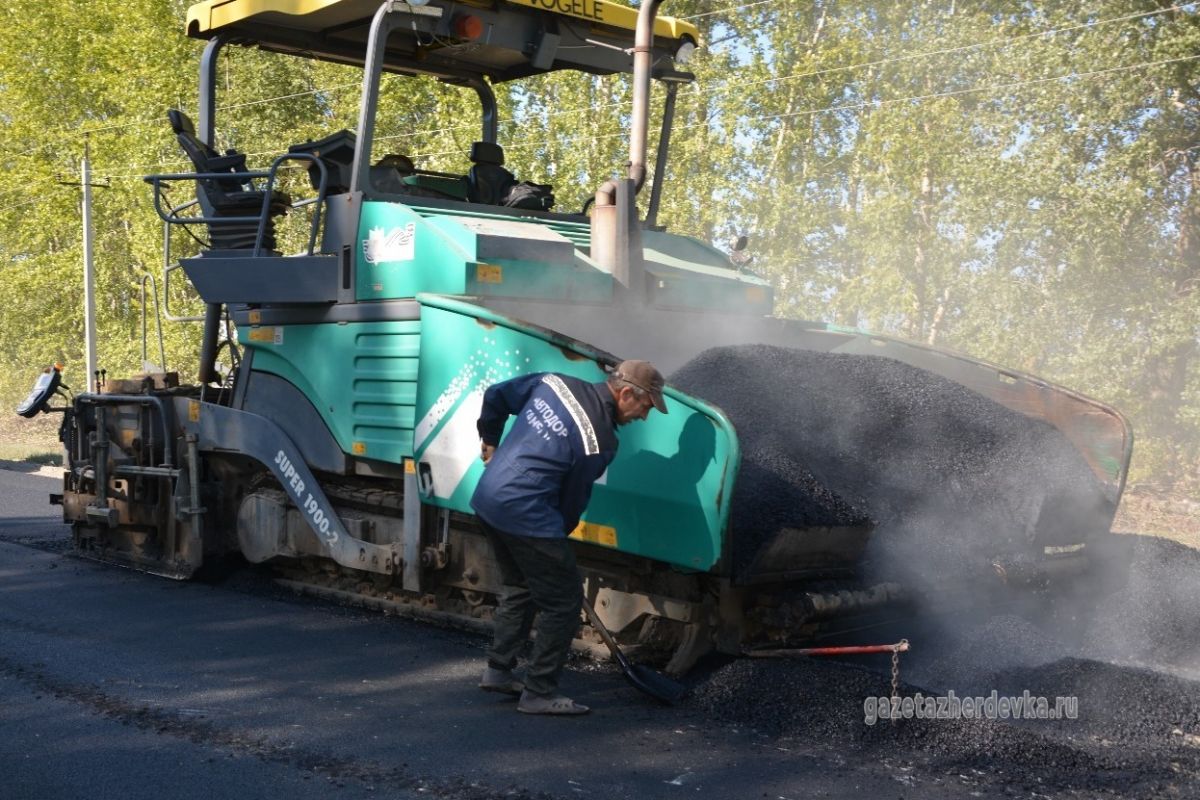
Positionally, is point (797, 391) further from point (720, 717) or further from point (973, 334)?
point (973, 334)

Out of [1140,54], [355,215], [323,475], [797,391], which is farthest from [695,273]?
[1140,54]

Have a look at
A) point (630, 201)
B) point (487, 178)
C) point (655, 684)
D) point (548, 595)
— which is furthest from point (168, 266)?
point (655, 684)

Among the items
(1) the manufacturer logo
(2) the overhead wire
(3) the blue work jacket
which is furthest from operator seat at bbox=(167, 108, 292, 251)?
(2) the overhead wire

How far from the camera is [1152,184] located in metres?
14.2

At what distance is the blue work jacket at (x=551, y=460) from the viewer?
15.1 ft

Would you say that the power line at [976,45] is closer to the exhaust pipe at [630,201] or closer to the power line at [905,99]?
the power line at [905,99]

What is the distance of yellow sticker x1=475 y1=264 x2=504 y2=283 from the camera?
18.3 ft

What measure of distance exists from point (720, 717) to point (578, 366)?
1.45 meters

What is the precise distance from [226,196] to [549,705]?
3647mm

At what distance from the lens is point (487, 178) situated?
7301mm

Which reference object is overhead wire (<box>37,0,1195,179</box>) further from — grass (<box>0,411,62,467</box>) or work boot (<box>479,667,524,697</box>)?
work boot (<box>479,667,524,697</box>)

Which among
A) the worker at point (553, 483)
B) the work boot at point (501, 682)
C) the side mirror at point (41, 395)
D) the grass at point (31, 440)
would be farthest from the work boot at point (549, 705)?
the grass at point (31, 440)

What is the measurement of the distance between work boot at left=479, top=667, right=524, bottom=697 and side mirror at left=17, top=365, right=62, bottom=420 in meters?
4.60

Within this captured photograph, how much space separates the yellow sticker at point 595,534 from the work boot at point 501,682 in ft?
1.98
